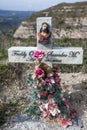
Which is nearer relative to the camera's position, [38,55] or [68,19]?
[38,55]

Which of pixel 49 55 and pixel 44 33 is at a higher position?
pixel 44 33

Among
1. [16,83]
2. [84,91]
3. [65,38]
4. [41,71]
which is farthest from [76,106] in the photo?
[65,38]

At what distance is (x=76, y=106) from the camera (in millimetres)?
6188

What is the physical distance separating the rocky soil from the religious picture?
1188 mm

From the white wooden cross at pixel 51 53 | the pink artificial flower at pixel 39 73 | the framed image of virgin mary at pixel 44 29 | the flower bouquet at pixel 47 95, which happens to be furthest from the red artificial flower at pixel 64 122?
the framed image of virgin mary at pixel 44 29

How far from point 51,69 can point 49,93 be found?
0.40 m

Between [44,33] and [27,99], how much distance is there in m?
1.35

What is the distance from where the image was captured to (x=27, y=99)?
21.3 feet

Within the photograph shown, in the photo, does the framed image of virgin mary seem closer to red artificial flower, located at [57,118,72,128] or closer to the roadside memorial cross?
the roadside memorial cross

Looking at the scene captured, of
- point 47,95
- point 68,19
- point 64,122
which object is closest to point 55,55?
point 47,95

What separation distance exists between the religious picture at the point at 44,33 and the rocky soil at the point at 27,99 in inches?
46.8

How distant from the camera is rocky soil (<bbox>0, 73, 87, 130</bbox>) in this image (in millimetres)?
5617

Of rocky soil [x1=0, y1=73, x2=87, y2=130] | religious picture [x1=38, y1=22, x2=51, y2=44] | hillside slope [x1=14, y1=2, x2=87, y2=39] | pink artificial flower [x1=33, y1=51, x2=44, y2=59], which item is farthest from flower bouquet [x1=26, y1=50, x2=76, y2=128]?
hillside slope [x1=14, y1=2, x2=87, y2=39]

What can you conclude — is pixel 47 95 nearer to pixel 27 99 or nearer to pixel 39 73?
pixel 39 73
